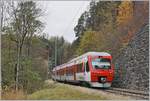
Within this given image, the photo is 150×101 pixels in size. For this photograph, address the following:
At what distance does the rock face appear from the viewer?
2428 cm

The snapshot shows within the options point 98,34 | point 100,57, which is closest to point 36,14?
point 100,57

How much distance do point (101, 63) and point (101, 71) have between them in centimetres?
74

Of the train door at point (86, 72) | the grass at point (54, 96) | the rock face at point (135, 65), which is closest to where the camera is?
the grass at point (54, 96)

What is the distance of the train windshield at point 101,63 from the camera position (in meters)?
27.6

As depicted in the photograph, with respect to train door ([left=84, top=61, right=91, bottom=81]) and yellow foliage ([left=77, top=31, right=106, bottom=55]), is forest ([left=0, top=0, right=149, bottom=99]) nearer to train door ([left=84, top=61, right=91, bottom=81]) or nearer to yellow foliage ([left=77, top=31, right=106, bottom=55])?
yellow foliage ([left=77, top=31, right=106, bottom=55])

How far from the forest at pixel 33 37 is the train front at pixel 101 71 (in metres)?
4.32

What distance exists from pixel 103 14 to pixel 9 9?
135ft

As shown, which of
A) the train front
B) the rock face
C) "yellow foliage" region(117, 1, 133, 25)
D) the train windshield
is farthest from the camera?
"yellow foliage" region(117, 1, 133, 25)

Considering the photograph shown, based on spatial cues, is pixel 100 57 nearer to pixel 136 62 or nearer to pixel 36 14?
pixel 136 62

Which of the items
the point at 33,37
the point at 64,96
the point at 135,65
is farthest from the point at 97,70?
the point at 64,96

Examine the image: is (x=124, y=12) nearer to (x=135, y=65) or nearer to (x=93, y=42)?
(x=93, y=42)

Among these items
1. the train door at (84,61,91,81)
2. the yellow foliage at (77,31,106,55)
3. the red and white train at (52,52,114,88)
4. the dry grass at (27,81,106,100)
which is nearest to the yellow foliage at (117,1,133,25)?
the yellow foliage at (77,31,106,55)

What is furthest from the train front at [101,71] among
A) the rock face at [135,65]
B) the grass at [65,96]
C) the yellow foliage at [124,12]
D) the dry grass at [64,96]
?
the yellow foliage at [124,12]

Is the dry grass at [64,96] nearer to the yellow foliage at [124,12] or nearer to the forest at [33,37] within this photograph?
the forest at [33,37]
